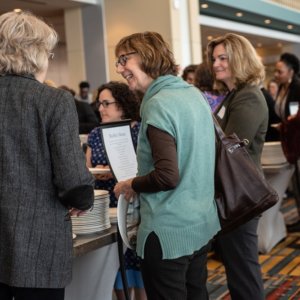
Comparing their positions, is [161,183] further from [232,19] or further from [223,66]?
[232,19]

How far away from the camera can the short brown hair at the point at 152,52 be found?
1.68 meters

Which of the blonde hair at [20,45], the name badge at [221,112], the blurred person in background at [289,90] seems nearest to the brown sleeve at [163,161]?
the blonde hair at [20,45]

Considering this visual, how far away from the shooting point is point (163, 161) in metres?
1.53

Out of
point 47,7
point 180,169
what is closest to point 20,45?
point 180,169

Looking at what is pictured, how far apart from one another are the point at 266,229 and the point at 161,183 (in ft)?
8.77

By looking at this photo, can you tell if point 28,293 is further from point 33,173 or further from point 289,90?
point 289,90

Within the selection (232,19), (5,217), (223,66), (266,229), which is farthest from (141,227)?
(232,19)

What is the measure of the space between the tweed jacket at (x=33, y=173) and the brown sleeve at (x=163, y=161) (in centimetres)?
25

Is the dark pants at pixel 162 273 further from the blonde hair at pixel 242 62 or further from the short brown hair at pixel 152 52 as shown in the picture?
the blonde hair at pixel 242 62

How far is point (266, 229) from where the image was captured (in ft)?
13.2

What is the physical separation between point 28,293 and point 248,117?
125 centimetres

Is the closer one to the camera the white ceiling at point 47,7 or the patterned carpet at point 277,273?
the patterned carpet at point 277,273

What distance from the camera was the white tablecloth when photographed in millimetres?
2168

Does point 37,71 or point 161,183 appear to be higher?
point 37,71
